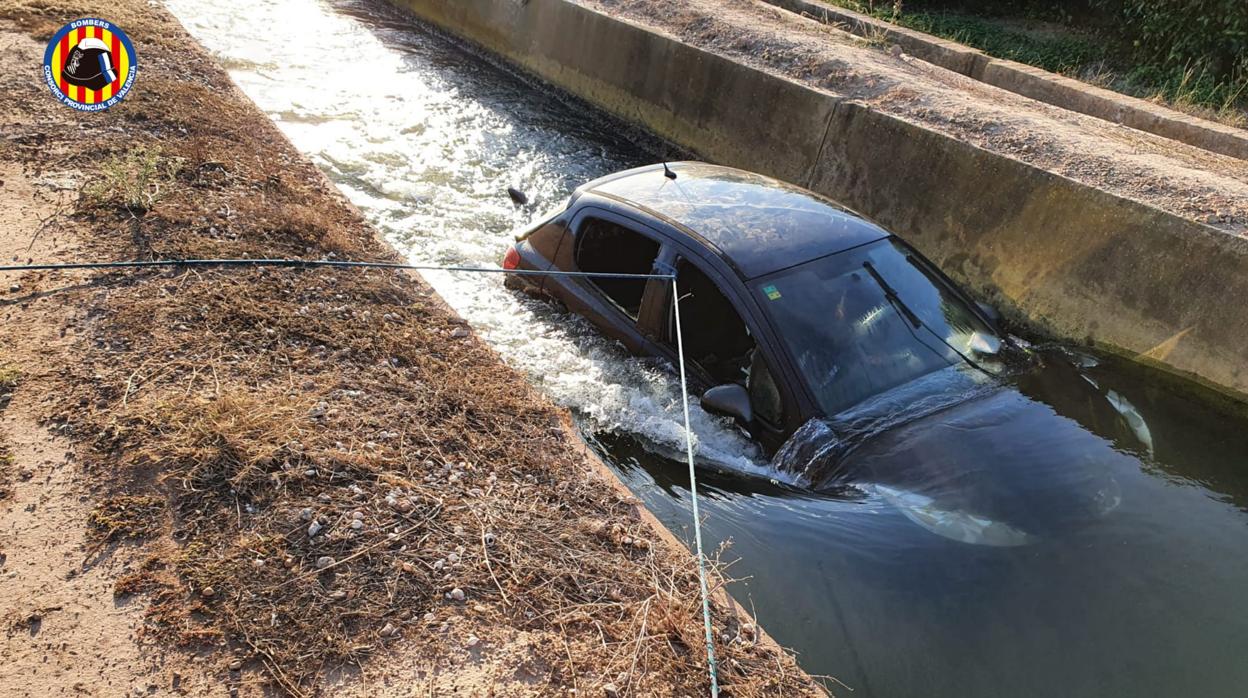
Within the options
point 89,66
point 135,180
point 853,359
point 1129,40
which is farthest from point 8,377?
point 1129,40

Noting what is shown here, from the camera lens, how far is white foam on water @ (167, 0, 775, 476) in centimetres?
589

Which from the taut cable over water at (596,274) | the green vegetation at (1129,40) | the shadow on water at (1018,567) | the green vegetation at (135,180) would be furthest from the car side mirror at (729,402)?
the green vegetation at (1129,40)

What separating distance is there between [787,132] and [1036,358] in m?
5.37

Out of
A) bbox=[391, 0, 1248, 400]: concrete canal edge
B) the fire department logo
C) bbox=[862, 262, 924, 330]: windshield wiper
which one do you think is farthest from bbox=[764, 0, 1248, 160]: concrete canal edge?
the fire department logo

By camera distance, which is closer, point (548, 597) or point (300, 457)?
point (548, 597)

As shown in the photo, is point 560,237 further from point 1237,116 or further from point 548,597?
point 1237,116

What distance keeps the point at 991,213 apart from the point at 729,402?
4612 mm

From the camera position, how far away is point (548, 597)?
378 centimetres

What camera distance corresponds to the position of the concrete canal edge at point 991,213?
6.84 metres

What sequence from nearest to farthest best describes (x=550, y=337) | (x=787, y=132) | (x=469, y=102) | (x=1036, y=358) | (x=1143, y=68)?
(x=1036, y=358) < (x=550, y=337) < (x=787, y=132) < (x=1143, y=68) < (x=469, y=102)

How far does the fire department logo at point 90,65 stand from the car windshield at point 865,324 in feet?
25.2

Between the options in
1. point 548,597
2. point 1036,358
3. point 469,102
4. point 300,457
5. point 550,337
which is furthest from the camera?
point 469,102

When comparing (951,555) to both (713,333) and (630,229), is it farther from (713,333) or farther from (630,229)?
(630,229)

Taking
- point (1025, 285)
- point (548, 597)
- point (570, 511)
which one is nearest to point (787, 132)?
point (1025, 285)
